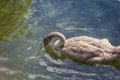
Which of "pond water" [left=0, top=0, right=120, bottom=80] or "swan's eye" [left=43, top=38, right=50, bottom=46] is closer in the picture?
"pond water" [left=0, top=0, right=120, bottom=80]

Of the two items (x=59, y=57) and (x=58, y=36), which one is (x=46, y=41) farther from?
(x=59, y=57)

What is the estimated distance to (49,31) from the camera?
10.5 metres

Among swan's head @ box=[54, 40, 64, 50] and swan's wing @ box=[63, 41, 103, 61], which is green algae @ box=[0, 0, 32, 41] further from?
swan's wing @ box=[63, 41, 103, 61]

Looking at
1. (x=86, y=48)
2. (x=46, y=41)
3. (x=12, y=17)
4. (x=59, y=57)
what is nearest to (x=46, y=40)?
(x=46, y=41)

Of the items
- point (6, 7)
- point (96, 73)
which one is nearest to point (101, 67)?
point (96, 73)

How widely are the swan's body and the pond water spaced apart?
0.19 meters

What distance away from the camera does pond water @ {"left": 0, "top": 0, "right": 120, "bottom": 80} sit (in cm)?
886

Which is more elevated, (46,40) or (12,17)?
(12,17)

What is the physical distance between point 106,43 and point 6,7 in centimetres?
407

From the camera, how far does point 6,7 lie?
39.1ft

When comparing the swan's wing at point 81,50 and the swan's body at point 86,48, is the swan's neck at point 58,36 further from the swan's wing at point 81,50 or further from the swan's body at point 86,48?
the swan's wing at point 81,50

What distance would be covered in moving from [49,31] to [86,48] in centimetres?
151

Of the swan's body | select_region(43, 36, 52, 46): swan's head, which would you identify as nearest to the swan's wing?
the swan's body

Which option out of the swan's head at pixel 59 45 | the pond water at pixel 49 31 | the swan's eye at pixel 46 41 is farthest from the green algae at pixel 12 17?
the swan's head at pixel 59 45
